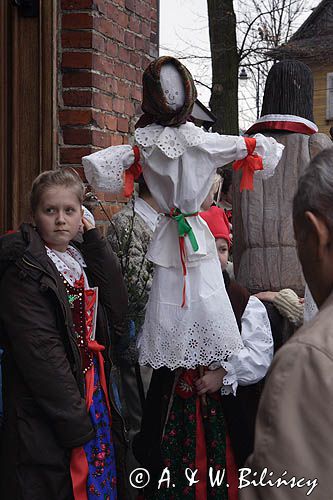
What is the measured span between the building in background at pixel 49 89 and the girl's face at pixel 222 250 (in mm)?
999

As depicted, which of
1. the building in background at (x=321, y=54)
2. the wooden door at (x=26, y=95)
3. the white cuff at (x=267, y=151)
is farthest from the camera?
the building in background at (x=321, y=54)

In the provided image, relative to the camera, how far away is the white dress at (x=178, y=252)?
119 inches

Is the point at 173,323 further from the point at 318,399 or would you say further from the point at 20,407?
the point at 318,399

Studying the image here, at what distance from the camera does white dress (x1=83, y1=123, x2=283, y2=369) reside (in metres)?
3.02

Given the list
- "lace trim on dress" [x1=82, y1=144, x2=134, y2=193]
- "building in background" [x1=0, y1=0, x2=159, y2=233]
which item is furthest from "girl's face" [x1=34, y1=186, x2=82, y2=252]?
"building in background" [x1=0, y1=0, x2=159, y2=233]

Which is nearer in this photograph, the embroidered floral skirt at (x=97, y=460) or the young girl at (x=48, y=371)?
the young girl at (x=48, y=371)

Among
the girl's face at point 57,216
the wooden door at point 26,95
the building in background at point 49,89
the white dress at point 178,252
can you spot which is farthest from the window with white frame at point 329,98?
the girl's face at point 57,216

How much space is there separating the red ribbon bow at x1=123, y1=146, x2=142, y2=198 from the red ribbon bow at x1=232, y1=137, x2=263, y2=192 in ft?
1.35

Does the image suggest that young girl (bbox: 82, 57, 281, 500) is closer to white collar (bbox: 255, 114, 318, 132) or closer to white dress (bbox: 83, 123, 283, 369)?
white dress (bbox: 83, 123, 283, 369)

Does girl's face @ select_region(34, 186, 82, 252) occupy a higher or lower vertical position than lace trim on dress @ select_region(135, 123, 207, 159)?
lower

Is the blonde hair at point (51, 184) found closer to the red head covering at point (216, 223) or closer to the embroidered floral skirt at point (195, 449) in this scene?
the red head covering at point (216, 223)

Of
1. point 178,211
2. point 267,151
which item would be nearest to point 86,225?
point 178,211

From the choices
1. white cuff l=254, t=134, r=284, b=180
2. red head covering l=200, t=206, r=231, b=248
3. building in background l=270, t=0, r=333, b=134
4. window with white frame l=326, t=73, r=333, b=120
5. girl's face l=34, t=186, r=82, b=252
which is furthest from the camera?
window with white frame l=326, t=73, r=333, b=120

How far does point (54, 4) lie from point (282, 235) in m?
1.79
